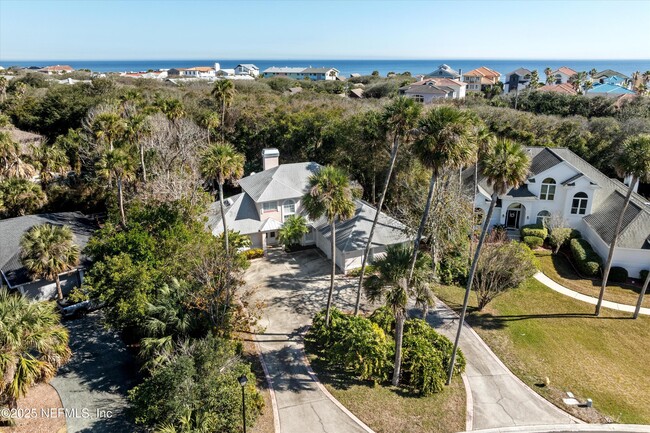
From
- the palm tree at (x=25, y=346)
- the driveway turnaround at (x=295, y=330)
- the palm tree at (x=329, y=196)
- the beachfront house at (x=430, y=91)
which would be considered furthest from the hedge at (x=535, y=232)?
the beachfront house at (x=430, y=91)

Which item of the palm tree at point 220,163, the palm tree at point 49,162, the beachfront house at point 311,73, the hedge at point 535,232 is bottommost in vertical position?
the hedge at point 535,232

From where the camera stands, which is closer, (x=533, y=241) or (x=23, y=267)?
(x=23, y=267)

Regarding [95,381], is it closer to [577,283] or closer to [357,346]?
[357,346]

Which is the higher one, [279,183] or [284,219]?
[279,183]

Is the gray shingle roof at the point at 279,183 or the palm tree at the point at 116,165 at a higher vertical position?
the palm tree at the point at 116,165

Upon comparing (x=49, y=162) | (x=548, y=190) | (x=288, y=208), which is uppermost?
(x=49, y=162)

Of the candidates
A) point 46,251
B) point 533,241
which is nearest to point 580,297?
point 533,241

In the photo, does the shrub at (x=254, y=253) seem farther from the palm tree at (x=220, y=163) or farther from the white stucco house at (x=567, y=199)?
the white stucco house at (x=567, y=199)
